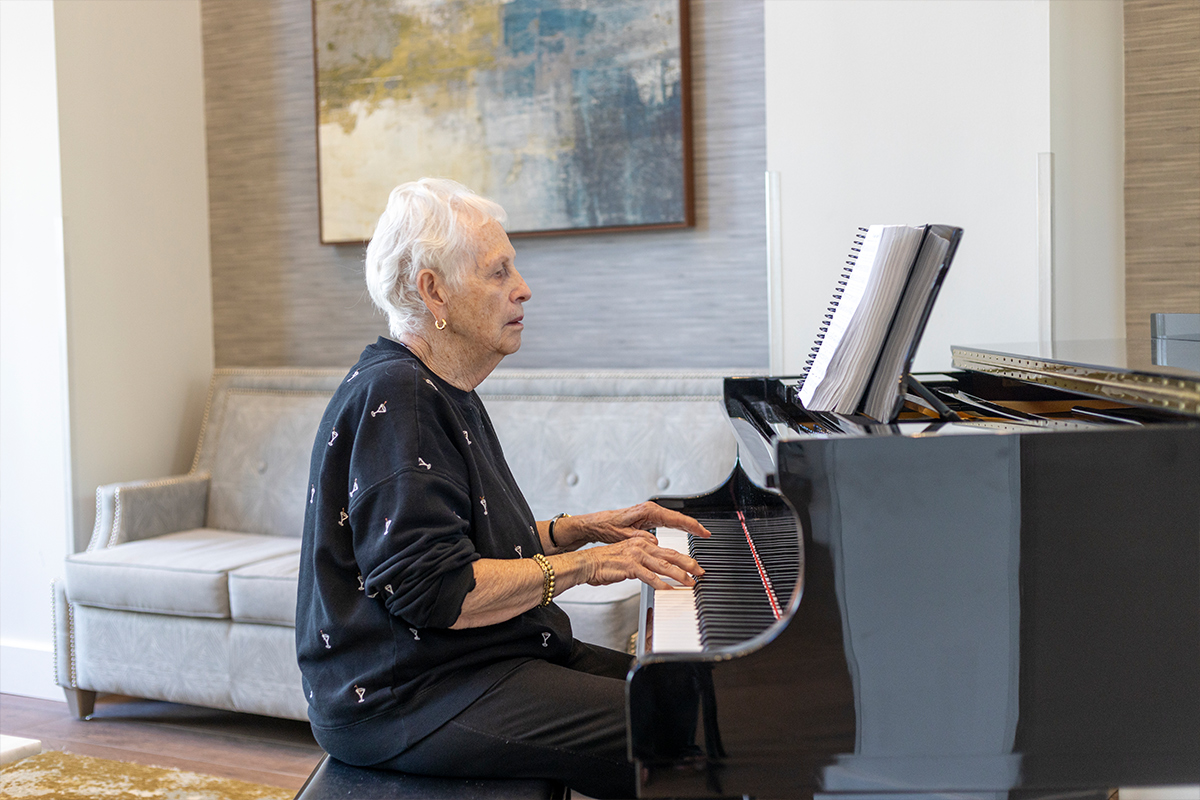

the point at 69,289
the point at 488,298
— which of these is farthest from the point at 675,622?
the point at 69,289

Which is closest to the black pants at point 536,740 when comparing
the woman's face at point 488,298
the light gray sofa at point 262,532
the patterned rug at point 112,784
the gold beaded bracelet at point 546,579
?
the gold beaded bracelet at point 546,579

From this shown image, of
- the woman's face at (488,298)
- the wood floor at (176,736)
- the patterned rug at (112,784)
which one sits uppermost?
the woman's face at (488,298)

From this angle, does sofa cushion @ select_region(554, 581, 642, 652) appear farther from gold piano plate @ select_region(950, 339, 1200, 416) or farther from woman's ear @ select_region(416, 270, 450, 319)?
woman's ear @ select_region(416, 270, 450, 319)

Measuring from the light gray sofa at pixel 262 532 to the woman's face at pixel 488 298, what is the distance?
1105mm

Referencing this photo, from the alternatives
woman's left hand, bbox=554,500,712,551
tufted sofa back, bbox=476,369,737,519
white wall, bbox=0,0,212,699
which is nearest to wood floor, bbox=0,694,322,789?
white wall, bbox=0,0,212,699

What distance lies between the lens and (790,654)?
1145 mm

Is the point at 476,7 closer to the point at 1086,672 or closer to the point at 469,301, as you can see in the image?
the point at 469,301

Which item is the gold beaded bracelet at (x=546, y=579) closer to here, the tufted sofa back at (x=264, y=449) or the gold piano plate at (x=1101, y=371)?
the gold piano plate at (x=1101, y=371)

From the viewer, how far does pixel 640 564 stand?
4.84 ft

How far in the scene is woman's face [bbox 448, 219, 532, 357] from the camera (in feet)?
5.15

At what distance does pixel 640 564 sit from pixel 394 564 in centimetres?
35

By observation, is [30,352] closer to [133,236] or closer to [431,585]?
[133,236]

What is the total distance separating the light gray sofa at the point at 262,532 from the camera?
286cm

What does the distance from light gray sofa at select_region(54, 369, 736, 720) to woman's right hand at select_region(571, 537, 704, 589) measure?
1065 mm
